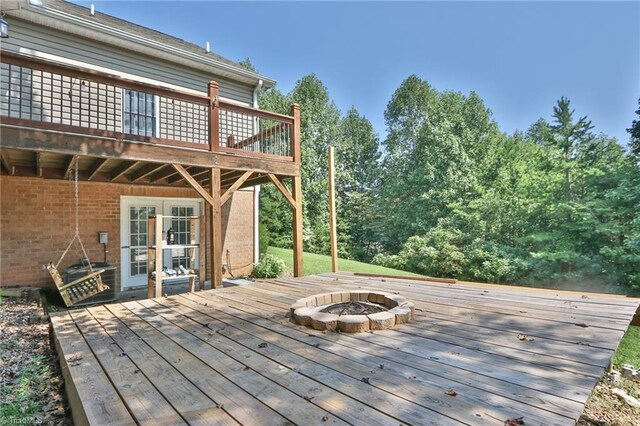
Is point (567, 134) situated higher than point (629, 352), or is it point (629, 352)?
point (567, 134)

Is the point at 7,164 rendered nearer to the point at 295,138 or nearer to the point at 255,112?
the point at 255,112

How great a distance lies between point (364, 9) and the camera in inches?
460

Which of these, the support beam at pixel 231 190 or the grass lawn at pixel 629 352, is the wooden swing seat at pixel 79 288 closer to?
the support beam at pixel 231 190

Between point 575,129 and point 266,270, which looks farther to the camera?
point 575,129

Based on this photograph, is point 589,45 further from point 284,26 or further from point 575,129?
point 284,26

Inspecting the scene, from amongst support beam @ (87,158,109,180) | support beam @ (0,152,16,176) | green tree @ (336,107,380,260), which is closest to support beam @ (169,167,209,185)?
support beam @ (87,158,109,180)

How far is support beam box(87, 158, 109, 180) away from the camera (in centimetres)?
565

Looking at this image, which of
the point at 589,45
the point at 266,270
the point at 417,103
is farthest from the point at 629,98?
the point at 266,270

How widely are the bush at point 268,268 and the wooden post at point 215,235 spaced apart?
341 centimetres

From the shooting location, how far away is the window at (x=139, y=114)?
781 cm

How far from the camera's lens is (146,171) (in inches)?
261

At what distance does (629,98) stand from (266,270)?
41.8ft

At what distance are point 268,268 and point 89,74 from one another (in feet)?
18.8

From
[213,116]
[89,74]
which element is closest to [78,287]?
[89,74]
